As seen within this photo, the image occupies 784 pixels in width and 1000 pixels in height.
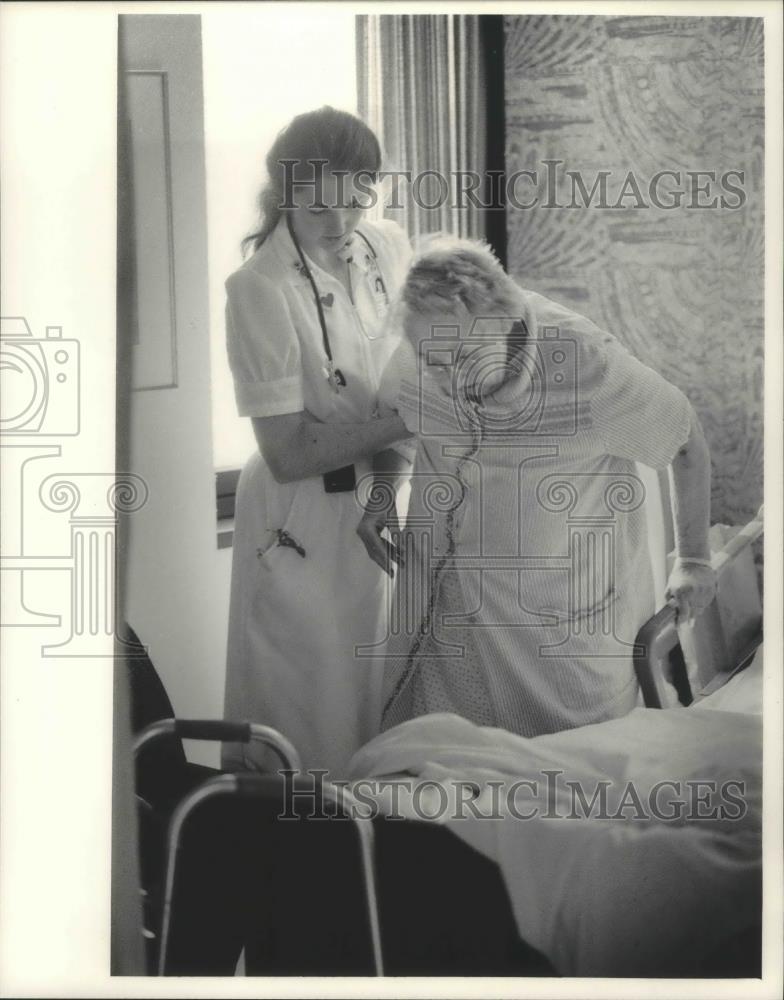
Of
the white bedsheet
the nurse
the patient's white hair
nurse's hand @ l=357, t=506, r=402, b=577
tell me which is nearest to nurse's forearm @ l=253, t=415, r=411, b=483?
the nurse

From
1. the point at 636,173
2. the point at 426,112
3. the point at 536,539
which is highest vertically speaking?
the point at 426,112

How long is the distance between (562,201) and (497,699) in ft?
2.77

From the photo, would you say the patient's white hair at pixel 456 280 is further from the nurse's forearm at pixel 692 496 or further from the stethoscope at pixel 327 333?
the nurse's forearm at pixel 692 496

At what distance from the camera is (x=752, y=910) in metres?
2.03

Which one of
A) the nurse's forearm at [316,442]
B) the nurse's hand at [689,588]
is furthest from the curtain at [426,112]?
the nurse's hand at [689,588]

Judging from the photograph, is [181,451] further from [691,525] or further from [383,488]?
[691,525]

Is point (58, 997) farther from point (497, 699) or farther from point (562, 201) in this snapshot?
point (562, 201)

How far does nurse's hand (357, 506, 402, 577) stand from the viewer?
6.57 feet

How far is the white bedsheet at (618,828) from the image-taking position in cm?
197

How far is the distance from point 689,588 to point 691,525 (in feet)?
0.35

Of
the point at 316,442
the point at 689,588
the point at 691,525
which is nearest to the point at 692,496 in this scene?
the point at 691,525

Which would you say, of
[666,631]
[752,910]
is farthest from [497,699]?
[752,910]

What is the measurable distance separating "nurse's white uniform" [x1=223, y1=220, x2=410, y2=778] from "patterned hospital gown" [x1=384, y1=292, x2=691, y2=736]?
71 mm

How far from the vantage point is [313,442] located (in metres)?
1.99
